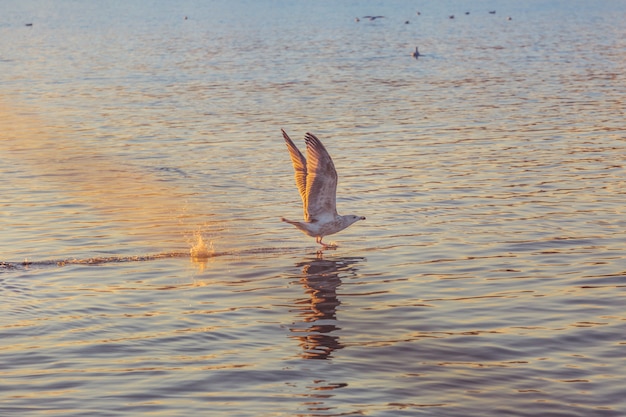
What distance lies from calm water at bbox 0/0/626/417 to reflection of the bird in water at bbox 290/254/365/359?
48 millimetres

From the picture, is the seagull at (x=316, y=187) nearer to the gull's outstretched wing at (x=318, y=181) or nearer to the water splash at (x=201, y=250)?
the gull's outstretched wing at (x=318, y=181)

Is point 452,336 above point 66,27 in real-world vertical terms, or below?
below

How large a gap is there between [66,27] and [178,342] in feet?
329

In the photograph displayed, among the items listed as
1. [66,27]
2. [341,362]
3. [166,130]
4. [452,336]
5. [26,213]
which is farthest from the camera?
[66,27]

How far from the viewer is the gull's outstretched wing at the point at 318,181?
50.4 feet

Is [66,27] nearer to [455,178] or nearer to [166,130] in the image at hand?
[166,130]

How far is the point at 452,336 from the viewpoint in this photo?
12617 millimetres

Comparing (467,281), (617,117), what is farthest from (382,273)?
(617,117)

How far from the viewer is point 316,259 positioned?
54.9ft

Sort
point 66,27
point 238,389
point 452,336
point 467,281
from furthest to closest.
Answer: point 66,27 < point 467,281 < point 452,336 < point 238,389

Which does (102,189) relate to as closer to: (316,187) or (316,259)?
(316,259)

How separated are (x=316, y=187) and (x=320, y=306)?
2431 millimetres

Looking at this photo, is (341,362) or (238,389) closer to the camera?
(238,389)

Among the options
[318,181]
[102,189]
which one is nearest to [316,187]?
[318,181]
